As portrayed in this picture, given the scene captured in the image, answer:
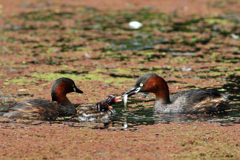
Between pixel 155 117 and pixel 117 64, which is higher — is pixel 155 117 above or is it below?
below

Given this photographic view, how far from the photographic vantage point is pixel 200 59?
12.7 metres

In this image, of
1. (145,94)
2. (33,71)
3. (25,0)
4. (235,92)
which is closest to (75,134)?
(145,94)

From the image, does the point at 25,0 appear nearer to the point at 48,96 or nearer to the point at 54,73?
the point at 54,73

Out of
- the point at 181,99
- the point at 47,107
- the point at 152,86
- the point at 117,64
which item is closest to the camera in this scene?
the point at 47,107

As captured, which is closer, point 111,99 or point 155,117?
point 155,117

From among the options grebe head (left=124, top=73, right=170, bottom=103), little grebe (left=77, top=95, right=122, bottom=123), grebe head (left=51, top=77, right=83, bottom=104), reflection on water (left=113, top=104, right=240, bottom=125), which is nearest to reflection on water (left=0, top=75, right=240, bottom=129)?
reflection on water (left=113, top=104, right=240, bottom=125)

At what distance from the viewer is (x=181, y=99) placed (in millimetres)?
8422

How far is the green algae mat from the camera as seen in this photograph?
20.7ft

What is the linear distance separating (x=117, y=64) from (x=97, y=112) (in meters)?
4.38

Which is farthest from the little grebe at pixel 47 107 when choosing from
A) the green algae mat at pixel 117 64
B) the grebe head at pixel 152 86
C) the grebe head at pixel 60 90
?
the grebe head at pixel 152 86

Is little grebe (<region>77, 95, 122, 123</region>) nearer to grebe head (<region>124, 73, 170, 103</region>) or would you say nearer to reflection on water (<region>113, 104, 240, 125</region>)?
reflection on water (<region>113, 104, 240, 125</region>)

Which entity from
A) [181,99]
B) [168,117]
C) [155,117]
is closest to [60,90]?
[155,117]

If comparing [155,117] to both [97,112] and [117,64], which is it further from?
[117,64]

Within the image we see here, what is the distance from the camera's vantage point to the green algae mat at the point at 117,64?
631 cm
